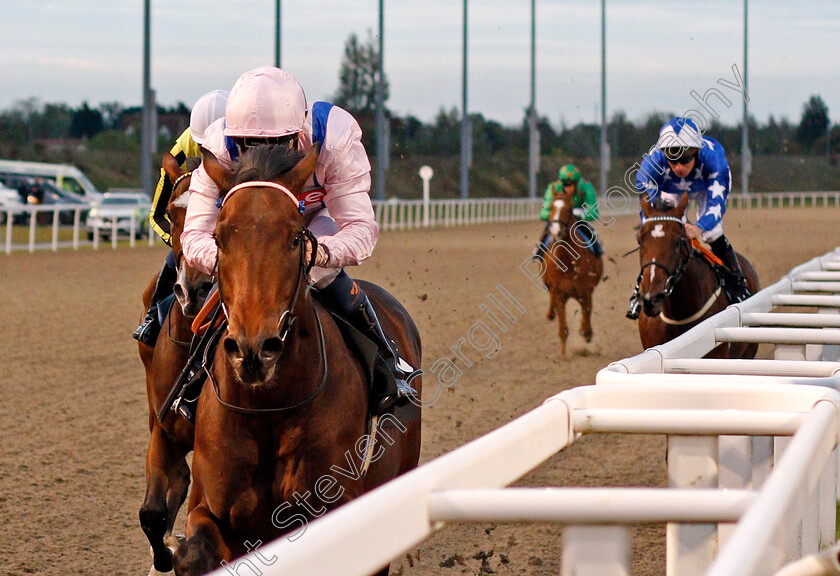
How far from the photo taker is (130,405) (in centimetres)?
746

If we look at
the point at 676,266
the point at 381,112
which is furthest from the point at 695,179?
the point at 381,112

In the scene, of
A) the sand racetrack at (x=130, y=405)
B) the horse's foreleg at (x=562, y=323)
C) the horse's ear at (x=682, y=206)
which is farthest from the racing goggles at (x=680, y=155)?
the horse's foreleg at (x=562, y=323)

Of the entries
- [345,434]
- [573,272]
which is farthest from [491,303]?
[345,434]

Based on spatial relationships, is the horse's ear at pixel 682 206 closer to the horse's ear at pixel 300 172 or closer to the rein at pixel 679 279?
the rein at pixel 679 279

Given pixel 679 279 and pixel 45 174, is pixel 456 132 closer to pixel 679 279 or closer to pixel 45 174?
pixel 45 174

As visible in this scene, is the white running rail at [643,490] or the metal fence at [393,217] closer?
the white running rail at [643,490]

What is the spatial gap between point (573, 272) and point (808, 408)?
8.53 metres

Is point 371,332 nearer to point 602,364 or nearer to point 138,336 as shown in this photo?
point 138,336

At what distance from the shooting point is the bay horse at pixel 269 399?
2.90m

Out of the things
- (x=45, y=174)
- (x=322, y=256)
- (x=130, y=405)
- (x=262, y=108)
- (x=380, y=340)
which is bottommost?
(x=130, y=405)

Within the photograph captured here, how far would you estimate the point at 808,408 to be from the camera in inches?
81.9

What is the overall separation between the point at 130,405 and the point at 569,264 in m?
4.68

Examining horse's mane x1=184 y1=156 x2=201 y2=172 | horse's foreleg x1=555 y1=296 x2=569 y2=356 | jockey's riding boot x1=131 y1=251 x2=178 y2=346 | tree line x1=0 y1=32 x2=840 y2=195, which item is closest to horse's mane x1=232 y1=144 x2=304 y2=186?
horse's mane x1=184 y1=156 x2=201 y2=172

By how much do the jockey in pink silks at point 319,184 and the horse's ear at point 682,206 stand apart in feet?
11.6
